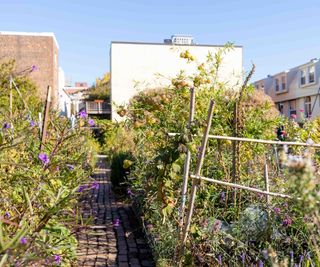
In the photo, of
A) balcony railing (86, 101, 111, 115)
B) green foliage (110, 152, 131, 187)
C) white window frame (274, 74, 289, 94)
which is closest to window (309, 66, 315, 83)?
white window frame (274, 74, 289, 94)

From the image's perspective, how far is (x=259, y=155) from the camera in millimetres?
6184

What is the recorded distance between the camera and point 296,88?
45656mm

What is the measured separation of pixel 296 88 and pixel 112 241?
141 feet

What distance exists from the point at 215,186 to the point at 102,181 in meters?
7.53

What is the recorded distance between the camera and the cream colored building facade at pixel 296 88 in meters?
42.0

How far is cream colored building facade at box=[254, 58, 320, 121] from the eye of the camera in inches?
1652

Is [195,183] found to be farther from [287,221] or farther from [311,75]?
[311,75]

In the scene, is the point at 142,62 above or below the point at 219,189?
above

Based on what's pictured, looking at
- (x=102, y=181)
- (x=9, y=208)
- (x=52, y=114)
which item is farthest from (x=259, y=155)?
(x=102, y=181)

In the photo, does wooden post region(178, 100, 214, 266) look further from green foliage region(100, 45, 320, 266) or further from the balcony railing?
the balcony railing

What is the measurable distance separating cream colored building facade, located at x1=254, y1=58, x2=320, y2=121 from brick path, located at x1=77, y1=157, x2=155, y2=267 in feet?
111

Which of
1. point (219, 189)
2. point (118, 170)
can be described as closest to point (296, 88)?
point (118, 170)

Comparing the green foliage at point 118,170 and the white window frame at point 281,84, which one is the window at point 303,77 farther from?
the green foliage at point 118,170

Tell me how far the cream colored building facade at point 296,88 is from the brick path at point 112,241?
33792mm
